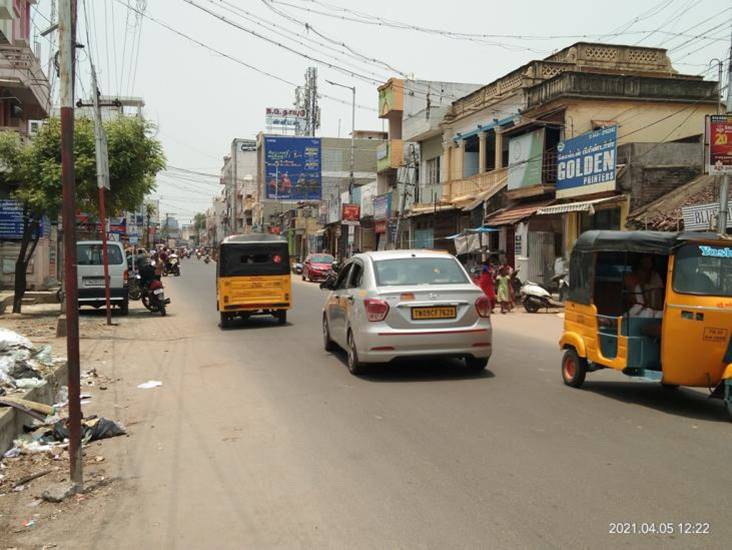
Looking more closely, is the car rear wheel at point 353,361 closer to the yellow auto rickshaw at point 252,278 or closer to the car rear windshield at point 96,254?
the yellow auto rickshaw at point 252,278

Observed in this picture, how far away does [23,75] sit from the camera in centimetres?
2450

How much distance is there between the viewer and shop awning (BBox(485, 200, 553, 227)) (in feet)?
80.5

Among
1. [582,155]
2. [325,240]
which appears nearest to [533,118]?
[582,155]

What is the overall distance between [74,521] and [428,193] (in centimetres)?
3350

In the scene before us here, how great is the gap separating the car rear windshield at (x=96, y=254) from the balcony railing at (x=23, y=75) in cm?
839

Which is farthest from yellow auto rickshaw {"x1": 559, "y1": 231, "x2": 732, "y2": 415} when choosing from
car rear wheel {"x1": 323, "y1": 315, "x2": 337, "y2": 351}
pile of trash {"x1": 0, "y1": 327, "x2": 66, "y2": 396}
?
pile of trash {"x1": 0, "y1": 327, "x2": 66, "y2": 396}

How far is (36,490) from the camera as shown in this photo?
529cm

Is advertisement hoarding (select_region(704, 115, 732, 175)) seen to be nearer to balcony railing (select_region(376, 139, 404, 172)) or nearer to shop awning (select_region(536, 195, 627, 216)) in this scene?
shop awning (select_region(536, 195, 627, 216))

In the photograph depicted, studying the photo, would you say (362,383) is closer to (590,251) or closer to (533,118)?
(590,251)

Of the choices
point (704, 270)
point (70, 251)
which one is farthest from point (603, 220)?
point (70, 251)

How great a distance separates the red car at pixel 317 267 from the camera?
1566 inches

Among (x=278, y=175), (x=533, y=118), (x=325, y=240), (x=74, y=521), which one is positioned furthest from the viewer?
(x=325, y=240)

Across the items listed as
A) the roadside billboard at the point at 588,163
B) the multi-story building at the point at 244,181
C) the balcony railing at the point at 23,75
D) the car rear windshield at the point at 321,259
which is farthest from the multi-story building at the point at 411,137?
the multi-story building at the point at 244,181
